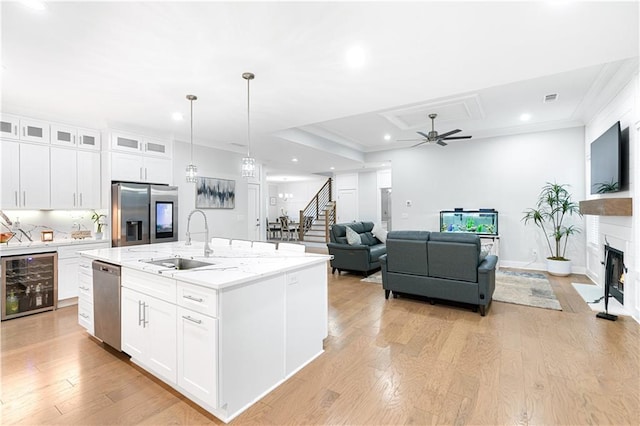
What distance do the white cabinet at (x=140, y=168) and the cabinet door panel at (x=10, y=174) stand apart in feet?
3.50

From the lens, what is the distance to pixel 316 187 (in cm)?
1492

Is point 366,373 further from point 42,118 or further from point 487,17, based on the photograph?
point 42,118

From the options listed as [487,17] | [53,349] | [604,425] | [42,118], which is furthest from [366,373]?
[42,118]

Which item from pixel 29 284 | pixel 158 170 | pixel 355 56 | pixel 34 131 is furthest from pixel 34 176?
pixel 355 56

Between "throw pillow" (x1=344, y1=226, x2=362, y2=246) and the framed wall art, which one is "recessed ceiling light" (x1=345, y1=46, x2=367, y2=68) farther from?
the framed wall art

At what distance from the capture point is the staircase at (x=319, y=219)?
10977mm

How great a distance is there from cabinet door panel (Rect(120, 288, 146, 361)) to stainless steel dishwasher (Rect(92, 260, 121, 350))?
0.11 metres

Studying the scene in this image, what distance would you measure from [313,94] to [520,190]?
538 cm

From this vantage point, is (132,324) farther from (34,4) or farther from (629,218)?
(629,218)

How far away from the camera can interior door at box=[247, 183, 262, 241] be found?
7387mm

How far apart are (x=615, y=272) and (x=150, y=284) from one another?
5605mm

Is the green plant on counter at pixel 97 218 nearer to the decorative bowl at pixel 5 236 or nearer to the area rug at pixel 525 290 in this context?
the decorative bowl at pixel 5 236

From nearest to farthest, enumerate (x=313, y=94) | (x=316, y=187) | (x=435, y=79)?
(x=435, y=79) < (x=313, y=94) < (x=316, y=187)

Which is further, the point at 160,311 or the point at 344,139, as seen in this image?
the point at 344,139
